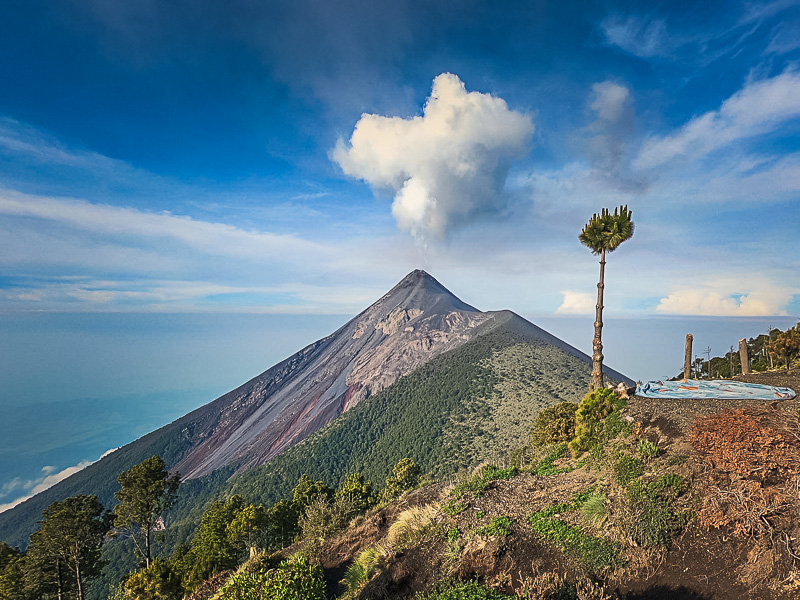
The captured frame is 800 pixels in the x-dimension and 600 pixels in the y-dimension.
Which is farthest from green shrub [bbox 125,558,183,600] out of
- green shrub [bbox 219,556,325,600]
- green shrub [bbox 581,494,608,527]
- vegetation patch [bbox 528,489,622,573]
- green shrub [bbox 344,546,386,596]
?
green shrub [bbox 581,494,608,527]

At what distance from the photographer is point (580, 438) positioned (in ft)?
44.2

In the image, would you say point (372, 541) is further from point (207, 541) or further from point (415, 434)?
point (415, 434)

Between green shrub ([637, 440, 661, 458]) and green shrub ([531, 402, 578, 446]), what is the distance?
298 inches

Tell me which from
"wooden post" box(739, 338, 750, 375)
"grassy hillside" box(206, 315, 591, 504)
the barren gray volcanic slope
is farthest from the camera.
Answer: the barren gray volcanic slope

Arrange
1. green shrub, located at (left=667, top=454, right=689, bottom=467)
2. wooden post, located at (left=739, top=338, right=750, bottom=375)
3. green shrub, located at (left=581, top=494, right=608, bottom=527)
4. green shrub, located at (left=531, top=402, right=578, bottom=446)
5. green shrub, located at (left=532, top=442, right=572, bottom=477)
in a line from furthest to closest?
wooden post, located at (left=739, top=338, right=750, bottom=375) → green shrub, located at (left=531, top=402, right=578, bottom=446) → green shrub, located at (left=532, top=442, right=572, bottom=477) → green shrub, located at (left=667, top=454, right=689, bottom=467) → green shrub, located at (left=581, top=494, right=608, bottom=527)

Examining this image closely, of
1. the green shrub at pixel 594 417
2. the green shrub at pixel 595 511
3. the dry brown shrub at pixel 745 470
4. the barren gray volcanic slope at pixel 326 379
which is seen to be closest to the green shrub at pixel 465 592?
the green shrub at pixel 595 511

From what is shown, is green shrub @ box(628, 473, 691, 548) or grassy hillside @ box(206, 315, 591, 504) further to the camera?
grassy hillside @ box(206, 315, 591, 504)

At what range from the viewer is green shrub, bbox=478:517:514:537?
8.86 meters

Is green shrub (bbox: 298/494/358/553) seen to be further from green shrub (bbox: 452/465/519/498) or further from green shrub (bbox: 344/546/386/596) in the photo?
green shrub (bbox: 452/465/519/498)

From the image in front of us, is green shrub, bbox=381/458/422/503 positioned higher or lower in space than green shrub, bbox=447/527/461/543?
lower

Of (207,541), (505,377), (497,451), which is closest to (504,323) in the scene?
(505,377)

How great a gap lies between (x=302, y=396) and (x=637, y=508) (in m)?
138

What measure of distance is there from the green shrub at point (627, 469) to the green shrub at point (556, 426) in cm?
786

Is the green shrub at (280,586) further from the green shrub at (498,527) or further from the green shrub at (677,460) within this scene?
the green shrub at (677,460)
